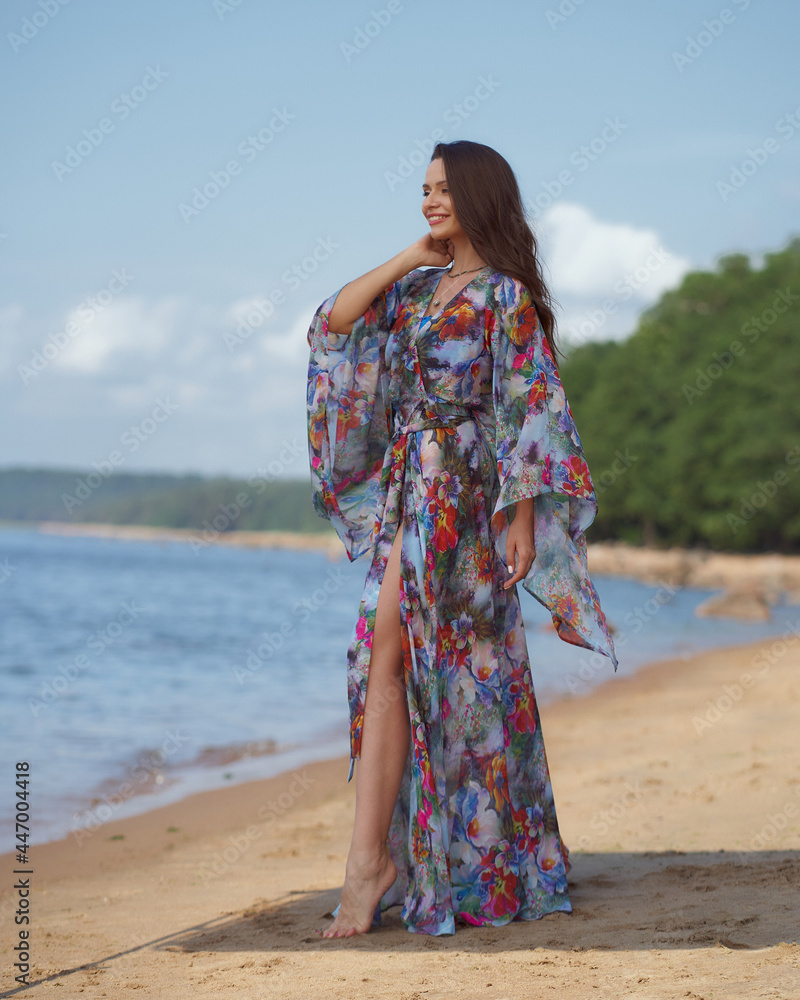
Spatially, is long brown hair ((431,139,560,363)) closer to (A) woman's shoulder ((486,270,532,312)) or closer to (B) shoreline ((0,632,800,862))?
(A) woman's shoulder ((486,270,532,312))

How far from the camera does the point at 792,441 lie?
35594 millimetres

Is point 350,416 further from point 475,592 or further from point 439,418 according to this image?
point 475,592

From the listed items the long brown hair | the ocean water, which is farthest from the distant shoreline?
the long brown hair

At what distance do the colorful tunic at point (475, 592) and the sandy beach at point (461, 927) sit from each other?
183 mm

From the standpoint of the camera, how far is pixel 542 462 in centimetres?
288

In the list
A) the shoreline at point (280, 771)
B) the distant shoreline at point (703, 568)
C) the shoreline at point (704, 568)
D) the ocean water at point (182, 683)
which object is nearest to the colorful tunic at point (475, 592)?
the shoreline at point (280, 771)

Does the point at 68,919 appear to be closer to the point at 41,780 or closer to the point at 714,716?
the point at 41,780

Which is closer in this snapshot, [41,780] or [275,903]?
[275,903]

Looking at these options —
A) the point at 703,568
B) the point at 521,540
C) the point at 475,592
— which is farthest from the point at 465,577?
the point at 703,568

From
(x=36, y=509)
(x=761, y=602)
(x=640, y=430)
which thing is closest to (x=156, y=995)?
(x=761, y=602)

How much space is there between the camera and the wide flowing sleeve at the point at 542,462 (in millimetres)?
2871

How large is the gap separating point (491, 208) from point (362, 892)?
1.97 meters

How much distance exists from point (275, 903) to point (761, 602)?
1694 centimetres

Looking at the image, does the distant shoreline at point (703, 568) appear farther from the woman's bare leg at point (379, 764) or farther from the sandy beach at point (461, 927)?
the woman's bare leg at point (379, 764)
